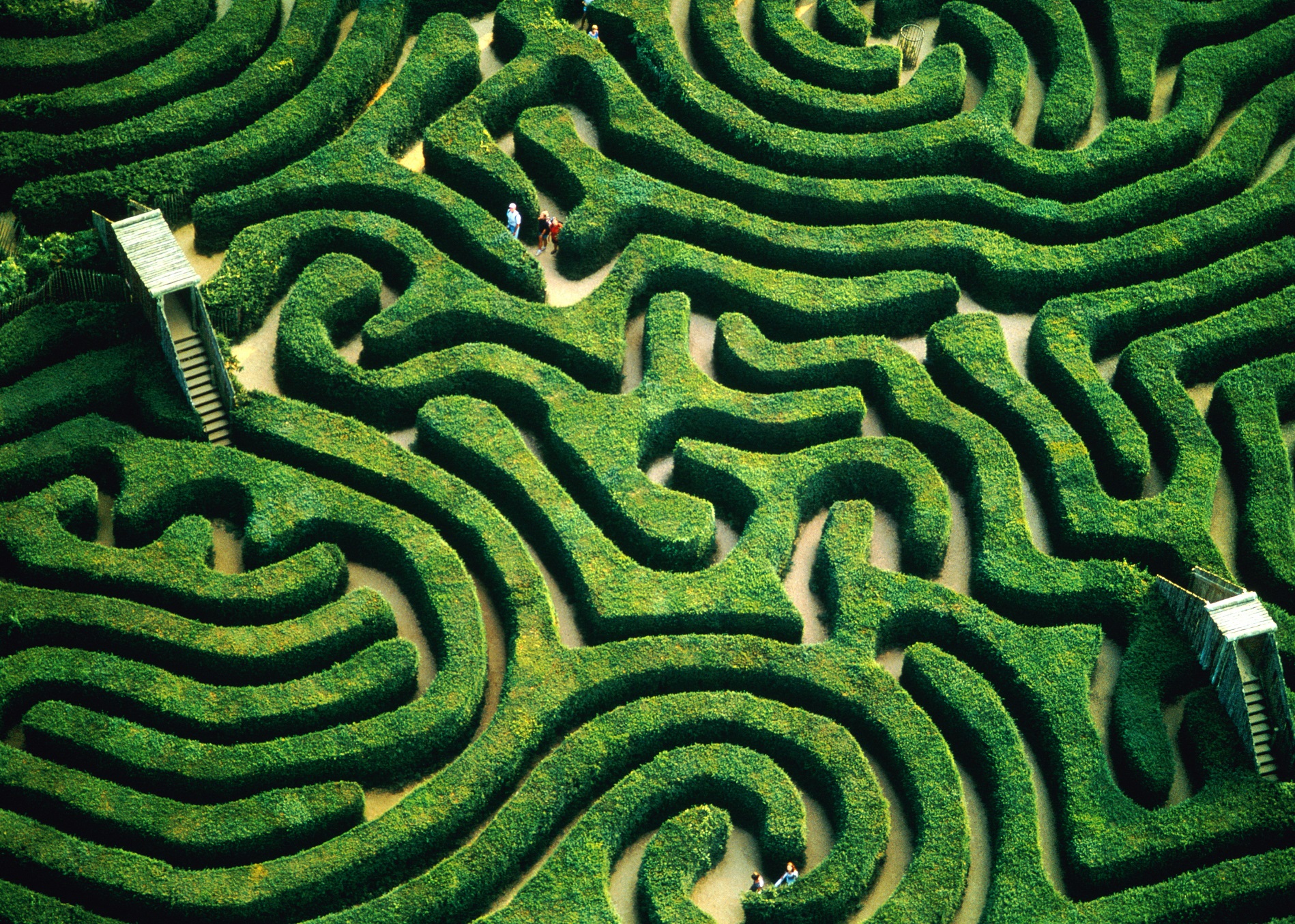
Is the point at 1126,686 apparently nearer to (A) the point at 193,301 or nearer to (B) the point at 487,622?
(B) the point at 487,622

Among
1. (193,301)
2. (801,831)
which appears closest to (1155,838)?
(801,831)

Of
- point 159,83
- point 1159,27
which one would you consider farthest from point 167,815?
point 1159,27

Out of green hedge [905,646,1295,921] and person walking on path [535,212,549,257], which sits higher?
person walking on path [535,212,549,257]

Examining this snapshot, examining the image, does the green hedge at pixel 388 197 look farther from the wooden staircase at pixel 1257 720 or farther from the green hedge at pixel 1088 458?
the wooden staircase at pixel 1257 720

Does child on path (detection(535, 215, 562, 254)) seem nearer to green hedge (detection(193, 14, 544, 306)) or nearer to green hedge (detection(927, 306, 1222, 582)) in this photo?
green hedge (detection(193, 14, 544, 306))

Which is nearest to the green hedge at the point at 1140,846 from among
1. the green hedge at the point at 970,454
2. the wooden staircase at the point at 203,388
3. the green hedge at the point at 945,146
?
the green hedge at the point at 970,454

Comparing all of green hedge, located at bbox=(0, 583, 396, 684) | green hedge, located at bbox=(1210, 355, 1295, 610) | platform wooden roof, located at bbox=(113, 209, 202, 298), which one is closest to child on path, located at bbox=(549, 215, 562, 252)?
platform wooden roof, located at bbox=(113, 209, 202, 298)

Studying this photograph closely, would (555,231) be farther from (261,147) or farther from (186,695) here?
(186,695)

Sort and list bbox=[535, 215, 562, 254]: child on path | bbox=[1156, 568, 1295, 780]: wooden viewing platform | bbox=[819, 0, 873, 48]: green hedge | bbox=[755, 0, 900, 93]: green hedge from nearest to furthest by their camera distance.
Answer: bbox=[1156, 568, 1295, 780]: wooden viewing platform < bbox=[535, 215, 562, 254]: child on path < bbox=[755, 0, 900, 93]: green hedge < bbox=[819, 0, 873, 48]: green hedge
